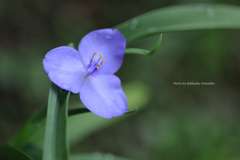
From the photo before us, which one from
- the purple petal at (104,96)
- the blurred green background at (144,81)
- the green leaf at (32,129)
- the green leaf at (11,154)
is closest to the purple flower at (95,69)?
the purple petal at (104,96)

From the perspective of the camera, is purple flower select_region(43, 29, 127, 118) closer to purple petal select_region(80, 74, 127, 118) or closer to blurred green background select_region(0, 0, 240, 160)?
purple petal select_region(80, 74, 127, 118)

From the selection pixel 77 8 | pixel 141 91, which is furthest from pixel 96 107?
pixel 77 8

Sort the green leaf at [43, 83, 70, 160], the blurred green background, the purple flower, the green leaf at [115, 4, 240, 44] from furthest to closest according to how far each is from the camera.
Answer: the blurred green background
the green leaf at [115, 4, 240, 44]
the purple flower
the green leaf at [43, 83, 70, 160]

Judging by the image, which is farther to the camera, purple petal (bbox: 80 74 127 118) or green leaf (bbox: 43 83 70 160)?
purple petal (bbox: 80 74 127 118)

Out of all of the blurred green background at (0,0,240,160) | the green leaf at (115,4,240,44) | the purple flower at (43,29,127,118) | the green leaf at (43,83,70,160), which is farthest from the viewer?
the blurred green background at (0,0,240,160)

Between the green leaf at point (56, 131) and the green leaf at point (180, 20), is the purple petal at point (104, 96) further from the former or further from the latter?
the green leaf at point (180, 20)

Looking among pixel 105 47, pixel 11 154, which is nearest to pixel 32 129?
pixel 11 154

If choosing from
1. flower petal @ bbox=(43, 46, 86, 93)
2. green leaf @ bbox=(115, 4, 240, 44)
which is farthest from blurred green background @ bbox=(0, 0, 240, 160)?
flower petal @ bbox=(43, 46, 86, 93)
